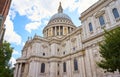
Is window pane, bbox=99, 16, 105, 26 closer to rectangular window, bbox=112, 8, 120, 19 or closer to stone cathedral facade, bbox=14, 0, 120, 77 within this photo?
stone cathedral facade, bbox=14, 0, 120, 77

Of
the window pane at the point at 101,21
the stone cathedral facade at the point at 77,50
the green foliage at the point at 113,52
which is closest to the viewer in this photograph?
the green foliage at the point at 113,52

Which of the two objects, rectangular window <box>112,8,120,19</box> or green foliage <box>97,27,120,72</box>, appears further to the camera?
rectangular window <box>112,8,120,19</box>

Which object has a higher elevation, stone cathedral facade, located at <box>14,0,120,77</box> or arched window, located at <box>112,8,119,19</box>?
arched window, located at <box>112,8,119,19</box>

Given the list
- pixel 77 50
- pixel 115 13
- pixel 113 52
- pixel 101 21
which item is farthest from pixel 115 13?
pixel 77 50

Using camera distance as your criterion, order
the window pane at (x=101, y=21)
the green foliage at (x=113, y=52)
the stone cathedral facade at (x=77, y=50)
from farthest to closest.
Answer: the window pane at (x=101, y=21)
the stone cathedral facade at (x=77, y=50)
the green foliage at (x=113, y=52)

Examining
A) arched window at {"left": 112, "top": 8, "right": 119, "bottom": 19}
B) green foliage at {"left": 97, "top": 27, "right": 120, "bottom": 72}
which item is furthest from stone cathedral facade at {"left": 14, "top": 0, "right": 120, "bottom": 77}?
green foliage at {"left": 97, "top": 27, "right": 120, "bottom": 72}

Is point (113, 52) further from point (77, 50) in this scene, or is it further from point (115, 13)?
point (77, 50)

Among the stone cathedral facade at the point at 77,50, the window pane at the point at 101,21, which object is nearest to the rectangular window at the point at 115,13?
the stone cathedral facade at the point at 77,50

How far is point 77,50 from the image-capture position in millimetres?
27094

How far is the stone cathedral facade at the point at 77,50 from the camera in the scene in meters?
19.4

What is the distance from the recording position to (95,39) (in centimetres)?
2033

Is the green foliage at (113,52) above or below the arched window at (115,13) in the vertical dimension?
below

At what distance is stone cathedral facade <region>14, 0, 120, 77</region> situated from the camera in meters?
19.4

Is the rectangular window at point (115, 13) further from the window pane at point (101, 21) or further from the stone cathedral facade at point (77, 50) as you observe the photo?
the window pane at point (101, 21)
